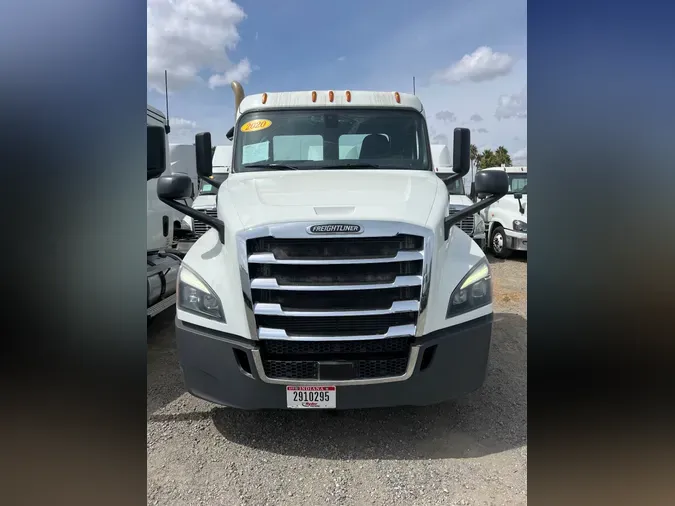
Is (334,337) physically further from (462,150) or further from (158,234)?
(158,234)

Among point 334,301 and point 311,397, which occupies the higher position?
point 334,301

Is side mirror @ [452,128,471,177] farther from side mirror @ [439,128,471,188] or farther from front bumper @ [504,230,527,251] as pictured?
front bumper @ [504,230,527,251]

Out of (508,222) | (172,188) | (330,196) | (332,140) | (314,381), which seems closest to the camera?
(314,381)

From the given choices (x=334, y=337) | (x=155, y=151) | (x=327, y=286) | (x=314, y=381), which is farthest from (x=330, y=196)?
(x=155, y=151)

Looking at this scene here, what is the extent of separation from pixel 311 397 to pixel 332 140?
254cm

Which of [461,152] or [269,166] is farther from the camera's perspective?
[461,152]

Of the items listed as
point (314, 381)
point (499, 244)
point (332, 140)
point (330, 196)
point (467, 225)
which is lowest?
point (314, 381)

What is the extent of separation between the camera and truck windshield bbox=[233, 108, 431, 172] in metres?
4.06

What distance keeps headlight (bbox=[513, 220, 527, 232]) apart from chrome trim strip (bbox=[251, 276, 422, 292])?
784 cm

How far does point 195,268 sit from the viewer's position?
296cm

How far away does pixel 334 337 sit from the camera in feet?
8.89
